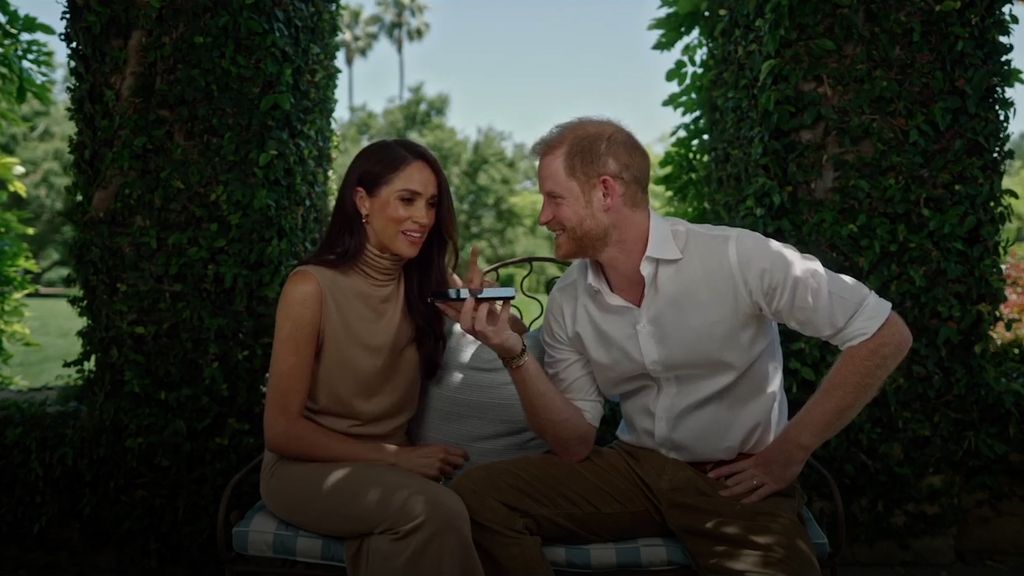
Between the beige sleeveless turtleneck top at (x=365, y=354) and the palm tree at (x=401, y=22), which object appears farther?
the palm tree at (x=401, y=22)

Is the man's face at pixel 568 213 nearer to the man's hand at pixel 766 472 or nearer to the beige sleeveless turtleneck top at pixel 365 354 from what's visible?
the beige sleeveless turtleneck top at pixel 365 354

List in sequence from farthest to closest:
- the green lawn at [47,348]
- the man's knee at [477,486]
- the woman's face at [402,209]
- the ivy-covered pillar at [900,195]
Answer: the green lawn at [47,348] < the ivy-covered pillar at [900,195] < the woman's face at [402,209] < the man's knee at [477,486]

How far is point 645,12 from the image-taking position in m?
5.20

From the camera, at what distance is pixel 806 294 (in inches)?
104

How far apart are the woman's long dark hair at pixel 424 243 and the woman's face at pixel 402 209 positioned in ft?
0.08

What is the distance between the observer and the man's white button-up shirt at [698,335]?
2732mm

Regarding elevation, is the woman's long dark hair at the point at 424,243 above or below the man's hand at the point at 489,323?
above

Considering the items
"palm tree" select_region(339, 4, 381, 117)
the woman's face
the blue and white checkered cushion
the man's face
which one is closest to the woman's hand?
the blue and white checkered cushion

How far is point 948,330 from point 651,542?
202cm

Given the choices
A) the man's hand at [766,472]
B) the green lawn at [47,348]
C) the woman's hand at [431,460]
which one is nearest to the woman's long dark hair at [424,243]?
the woman's hand at [431,460]

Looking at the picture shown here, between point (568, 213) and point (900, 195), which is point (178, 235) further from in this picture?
point (900, 195)

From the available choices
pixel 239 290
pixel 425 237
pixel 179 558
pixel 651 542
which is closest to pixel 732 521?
pixel 651 542

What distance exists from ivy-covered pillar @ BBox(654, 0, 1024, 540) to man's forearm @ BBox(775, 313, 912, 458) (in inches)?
57.1

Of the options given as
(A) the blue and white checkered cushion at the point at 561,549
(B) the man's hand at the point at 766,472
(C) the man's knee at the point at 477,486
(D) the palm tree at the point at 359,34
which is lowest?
(A) the blue and white checkered cushion at the point at 561,549
